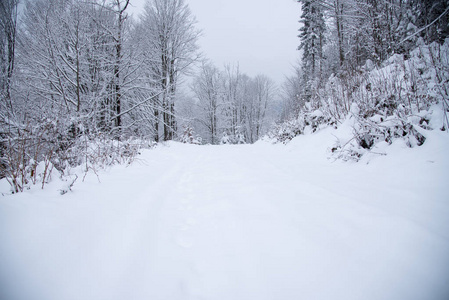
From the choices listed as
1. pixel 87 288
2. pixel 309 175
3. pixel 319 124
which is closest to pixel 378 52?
pixel 319 124

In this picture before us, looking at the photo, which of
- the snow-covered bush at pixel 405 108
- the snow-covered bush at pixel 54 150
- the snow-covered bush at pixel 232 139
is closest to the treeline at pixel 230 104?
the snow-covered bush at pixel 232 139

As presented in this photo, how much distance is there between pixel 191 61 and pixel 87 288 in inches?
473

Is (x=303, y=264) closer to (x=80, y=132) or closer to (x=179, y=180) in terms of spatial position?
(x=179, y=180)

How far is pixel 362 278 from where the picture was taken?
77 centimetres

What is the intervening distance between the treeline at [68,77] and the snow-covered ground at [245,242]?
1341 millimetres

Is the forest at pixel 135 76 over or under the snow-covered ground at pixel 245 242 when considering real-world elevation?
over

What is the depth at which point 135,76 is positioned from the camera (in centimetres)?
746

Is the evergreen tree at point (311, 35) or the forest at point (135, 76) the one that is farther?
the evergreen tree at point (311, 35)

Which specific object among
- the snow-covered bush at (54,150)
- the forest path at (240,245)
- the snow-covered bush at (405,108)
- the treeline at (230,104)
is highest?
the treeline at (230,104)

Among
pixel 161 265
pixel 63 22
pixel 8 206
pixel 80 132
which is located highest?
pixel 63 22

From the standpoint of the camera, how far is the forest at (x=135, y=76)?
2365 mm

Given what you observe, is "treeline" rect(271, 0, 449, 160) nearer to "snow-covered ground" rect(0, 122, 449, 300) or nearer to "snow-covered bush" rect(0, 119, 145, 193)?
"snow-covered ground" rect(0, 122, 449, 300)

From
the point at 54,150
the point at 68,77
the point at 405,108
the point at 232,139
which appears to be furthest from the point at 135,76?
the point at 232,139

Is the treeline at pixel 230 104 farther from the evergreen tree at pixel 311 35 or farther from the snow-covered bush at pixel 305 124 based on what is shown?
the snow-covered bush at pixel 305 124
